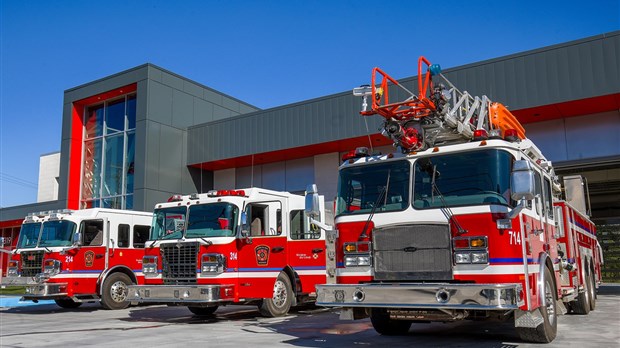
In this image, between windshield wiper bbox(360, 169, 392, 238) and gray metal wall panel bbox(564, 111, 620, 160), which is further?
gray metal wall panel bbox(564, 111, 620, 160)

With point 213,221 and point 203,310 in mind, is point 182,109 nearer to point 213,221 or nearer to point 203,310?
point 203,310

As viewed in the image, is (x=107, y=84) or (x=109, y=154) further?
(x=109, y=154)

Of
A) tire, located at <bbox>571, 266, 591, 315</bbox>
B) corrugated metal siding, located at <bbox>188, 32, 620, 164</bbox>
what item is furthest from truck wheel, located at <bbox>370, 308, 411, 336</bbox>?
corrugated metal siding, located at <bbox>188, 32, 620, 164</bbox>

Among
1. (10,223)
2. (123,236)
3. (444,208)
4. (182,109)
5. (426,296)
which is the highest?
(182,109)

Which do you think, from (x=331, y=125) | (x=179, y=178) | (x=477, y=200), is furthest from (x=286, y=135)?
(x=477, y=200)

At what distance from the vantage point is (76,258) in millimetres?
15211

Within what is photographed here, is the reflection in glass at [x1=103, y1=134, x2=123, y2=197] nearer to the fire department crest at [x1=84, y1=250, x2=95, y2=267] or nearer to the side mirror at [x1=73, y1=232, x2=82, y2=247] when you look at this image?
the fire department crest at [x1=84, y1=250, x2=95, y2=267]

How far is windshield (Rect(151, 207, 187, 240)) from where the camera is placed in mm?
12242

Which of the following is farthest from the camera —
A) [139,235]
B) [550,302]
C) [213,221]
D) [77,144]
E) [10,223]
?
[10,223]

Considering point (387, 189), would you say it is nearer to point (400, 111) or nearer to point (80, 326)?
point (400, 111)

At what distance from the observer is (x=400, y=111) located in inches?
307

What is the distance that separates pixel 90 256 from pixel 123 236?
3.89 ft

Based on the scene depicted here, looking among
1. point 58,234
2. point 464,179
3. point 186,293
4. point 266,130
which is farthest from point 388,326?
point 266,130

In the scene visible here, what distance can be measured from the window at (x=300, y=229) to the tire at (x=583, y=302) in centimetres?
555
